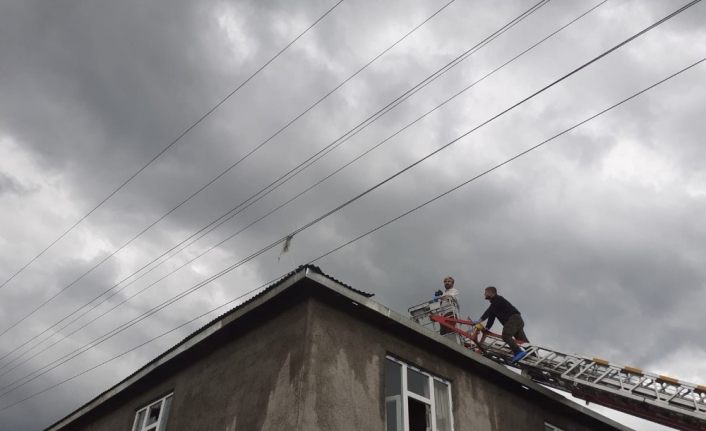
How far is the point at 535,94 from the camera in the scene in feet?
28.8

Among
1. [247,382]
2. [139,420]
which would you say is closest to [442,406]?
[247,382]

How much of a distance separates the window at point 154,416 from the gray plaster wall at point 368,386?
4.44m

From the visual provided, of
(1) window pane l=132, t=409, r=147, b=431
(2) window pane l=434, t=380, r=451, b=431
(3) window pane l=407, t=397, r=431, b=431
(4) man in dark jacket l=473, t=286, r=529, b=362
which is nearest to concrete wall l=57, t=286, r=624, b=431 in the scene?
(2) window pane l=434, t=380, r=451, b=431

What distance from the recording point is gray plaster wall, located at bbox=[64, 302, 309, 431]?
9000mm

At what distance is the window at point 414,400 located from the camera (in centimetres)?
975

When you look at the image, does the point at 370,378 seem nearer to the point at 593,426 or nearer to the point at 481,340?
the point at 481,340

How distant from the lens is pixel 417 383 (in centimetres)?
1059

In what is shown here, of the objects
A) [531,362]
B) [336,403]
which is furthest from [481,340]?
[336,403]

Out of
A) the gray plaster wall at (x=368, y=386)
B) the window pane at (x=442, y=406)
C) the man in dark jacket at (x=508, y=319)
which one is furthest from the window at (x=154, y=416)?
the man in dark jacket at (x=508, y=319)

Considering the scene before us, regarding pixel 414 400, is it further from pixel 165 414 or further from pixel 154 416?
pixel 154 416

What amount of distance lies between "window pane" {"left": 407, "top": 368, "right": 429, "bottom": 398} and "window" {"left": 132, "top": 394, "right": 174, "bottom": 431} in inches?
199

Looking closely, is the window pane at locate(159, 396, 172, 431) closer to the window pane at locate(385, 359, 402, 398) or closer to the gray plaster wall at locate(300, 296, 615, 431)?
the gray plaster wall at locate(300, 296, 615, 431)

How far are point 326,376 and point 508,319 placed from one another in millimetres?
5581

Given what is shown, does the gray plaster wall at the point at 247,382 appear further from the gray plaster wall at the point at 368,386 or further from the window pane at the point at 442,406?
the window pane at the point at 442,406
